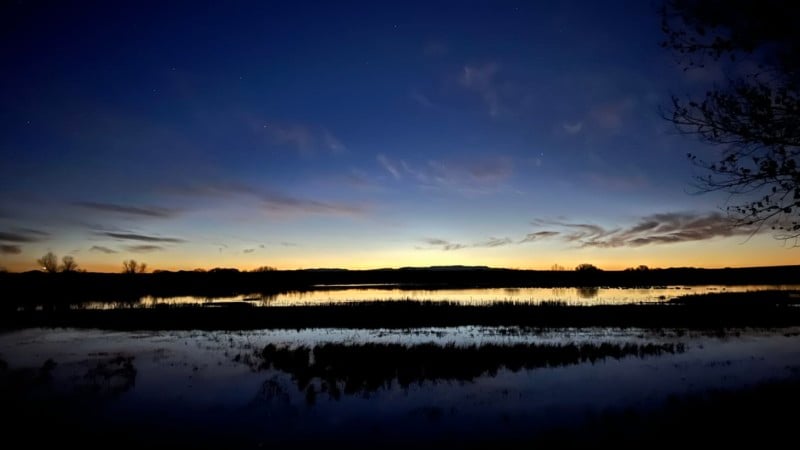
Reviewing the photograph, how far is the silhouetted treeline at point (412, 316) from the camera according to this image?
3756 cm

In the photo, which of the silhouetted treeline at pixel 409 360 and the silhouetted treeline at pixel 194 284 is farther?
the silhouetted treeline at pixel 194 284

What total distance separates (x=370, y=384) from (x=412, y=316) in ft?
83.5

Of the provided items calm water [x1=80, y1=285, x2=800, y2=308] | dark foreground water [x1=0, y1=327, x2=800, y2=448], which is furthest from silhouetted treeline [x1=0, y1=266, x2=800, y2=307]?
dark foreground water [x1=0, y1=327, x2=800, y2=448]

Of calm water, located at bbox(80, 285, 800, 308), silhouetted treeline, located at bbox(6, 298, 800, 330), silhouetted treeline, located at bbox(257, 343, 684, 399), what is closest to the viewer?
silhouetted treeline, located at bbox(257, 343, 684, 399)

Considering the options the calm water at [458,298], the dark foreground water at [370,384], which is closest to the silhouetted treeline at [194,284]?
the calm water at [458,298]

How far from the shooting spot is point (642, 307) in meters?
47.2

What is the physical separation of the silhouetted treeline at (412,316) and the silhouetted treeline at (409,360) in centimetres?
1114

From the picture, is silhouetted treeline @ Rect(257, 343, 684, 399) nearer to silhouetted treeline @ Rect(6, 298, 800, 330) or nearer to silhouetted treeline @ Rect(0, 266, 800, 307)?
silhouetted treeline @ Rect(6, 298, 800, 330)

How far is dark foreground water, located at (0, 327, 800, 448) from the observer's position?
12.7m

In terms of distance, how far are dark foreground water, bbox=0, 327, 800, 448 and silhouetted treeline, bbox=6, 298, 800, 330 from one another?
6596mm

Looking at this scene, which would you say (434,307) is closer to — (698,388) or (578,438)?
(698,388)

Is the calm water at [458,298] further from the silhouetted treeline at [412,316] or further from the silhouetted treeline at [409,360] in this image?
the silhouetted treeline at [409,360]

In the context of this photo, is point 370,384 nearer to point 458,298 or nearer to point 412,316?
point 412,316

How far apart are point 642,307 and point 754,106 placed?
129 ft
